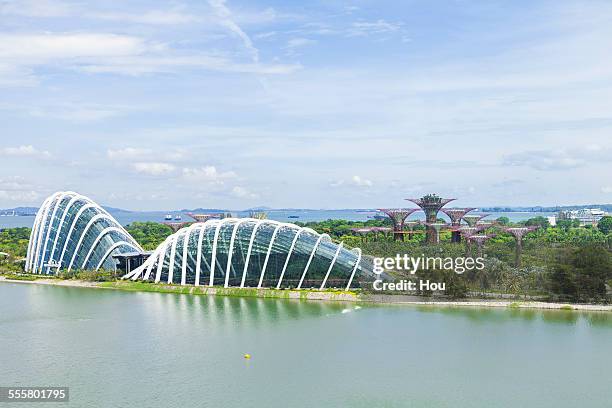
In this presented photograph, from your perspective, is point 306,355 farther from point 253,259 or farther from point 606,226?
point 606,226

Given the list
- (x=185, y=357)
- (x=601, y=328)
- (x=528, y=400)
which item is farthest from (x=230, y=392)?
(x=601, y=328)

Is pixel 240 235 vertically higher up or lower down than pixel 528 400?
higher up

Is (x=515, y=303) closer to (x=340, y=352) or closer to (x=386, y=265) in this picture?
(x=386, y=265)

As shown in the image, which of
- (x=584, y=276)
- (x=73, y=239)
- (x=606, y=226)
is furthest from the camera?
(x=606, y=226)

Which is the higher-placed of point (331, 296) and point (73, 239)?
point (73, 239)

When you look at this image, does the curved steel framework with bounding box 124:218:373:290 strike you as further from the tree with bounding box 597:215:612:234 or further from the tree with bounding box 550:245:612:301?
the tree with bounding box 597:215:612:234

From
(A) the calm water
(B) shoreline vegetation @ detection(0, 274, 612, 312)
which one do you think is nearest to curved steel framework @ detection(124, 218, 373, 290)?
(B) shoreline vegetation @ detection(0, 274, 612, 312)

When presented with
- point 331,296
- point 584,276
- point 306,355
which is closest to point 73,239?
point 331,296
